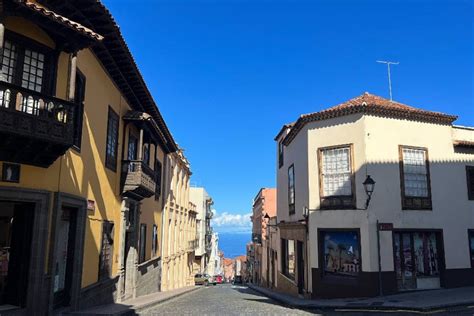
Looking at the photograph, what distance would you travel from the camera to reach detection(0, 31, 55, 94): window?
8625 mm

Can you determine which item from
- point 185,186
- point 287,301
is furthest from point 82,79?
point 185,186

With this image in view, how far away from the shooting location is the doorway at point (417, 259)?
53.0 ft

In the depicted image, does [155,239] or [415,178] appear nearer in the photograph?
[415,178]

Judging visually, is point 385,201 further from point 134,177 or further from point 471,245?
point 134,177

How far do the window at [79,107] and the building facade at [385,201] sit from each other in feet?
31.3

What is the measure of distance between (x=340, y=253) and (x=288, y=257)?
7203 millimetres

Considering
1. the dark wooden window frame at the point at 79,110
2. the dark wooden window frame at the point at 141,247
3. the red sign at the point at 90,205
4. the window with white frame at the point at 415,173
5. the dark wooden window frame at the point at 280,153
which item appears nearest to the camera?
the dark wooden window frame at the point at 79,110

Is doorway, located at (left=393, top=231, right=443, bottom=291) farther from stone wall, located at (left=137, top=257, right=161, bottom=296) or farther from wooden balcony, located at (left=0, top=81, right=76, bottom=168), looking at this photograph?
wooden balcony, located at (left=0, top=81, right=76, bottom=168)

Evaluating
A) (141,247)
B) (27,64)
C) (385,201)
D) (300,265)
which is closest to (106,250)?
(141,247)

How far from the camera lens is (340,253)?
16312 millimetres

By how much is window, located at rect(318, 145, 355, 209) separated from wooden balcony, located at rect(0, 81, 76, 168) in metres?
10.8

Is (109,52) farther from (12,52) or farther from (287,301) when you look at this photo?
(287,301)

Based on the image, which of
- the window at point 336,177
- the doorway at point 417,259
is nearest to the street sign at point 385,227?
the doorway at point 417,259

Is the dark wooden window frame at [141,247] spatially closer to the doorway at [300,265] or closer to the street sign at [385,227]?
the doorway at [300,265]
